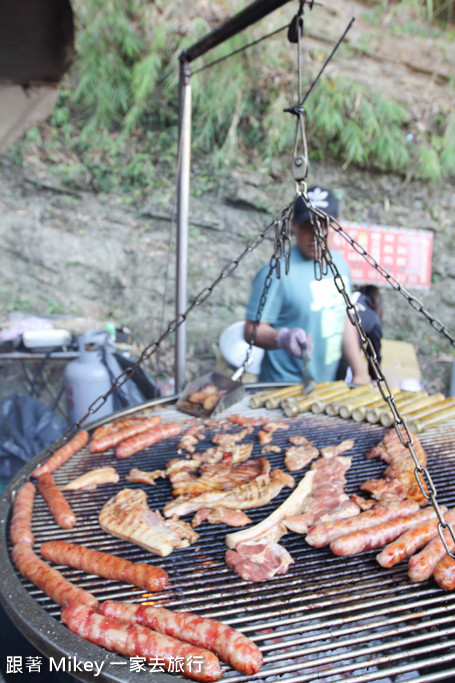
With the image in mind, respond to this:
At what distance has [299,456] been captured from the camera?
2.87m

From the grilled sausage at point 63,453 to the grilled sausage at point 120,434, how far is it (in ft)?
0.24

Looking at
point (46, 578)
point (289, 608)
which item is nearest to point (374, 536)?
point (289, 608)

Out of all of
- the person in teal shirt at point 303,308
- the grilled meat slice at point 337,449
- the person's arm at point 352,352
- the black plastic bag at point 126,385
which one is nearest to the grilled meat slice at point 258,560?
the grilled meat slice at point 337,449

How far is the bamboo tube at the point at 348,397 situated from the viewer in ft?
11.9

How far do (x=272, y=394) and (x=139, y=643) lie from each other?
250 centimetres

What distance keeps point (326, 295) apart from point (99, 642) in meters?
3.49

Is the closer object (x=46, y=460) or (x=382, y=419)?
(x=46, y=460)

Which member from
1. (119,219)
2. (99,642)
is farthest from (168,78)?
(99,642)

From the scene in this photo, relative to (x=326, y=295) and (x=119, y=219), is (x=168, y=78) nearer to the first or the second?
(x=119, y=219)

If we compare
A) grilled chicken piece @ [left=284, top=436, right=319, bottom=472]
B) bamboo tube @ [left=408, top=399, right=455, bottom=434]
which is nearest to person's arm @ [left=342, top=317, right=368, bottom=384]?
bamboo tube @ [left=408, top=399, right=455, bottom=434]

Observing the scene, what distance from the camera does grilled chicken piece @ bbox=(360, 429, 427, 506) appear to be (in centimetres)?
244

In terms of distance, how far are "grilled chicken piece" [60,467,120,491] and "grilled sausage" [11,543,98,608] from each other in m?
0.55

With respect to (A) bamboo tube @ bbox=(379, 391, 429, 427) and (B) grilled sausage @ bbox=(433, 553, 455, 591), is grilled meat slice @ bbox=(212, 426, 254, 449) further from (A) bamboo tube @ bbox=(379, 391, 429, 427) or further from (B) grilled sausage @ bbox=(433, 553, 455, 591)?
(B) grilled sausage @ bbox=(433, 553, 455, 591)

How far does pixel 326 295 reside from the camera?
4.41 meters
